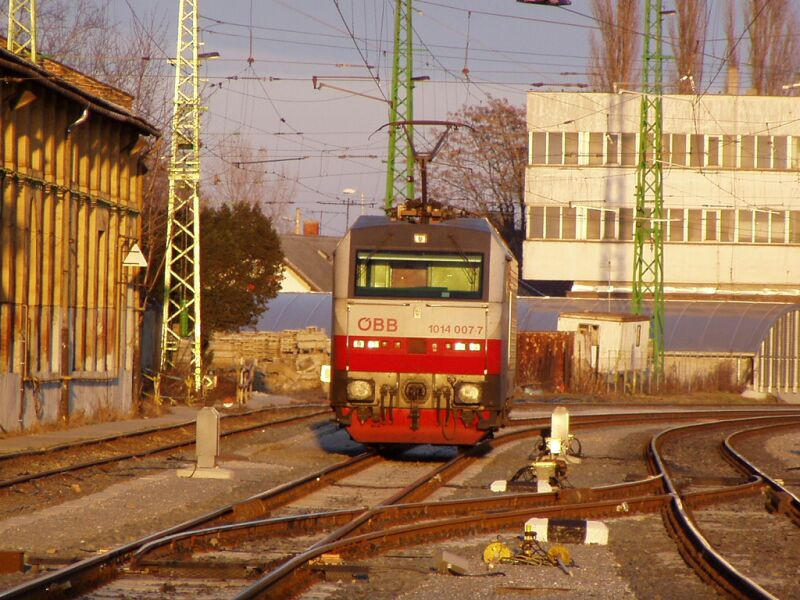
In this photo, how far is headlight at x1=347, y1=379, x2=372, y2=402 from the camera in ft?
54.3

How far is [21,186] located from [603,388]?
93.5 ft

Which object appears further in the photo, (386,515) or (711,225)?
(711,225)

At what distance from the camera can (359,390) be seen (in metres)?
16.6

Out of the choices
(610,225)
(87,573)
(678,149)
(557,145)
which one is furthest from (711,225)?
(87,573)

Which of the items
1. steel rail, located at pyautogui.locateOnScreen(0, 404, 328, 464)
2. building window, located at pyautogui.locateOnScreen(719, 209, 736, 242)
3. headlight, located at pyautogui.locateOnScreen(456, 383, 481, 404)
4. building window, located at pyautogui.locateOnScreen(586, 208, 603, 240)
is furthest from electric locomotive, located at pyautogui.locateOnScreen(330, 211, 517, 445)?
building window, located at pyautogui.locateOnScreen(719, 209, 736, 242)

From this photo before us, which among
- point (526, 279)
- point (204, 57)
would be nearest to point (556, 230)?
point (526, 279)

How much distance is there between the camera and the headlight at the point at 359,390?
16.6m

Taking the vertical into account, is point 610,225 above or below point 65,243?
above

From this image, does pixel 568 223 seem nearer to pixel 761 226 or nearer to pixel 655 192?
pixel 761 226

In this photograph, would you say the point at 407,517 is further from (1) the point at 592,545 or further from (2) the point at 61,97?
(2) the point at 61,97

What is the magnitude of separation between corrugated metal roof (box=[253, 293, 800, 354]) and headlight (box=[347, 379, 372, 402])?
1444 inches

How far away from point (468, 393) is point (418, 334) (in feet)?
3.41

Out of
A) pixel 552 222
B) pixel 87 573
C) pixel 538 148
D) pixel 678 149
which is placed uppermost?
pixel 678 149

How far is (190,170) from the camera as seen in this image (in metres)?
31.4
